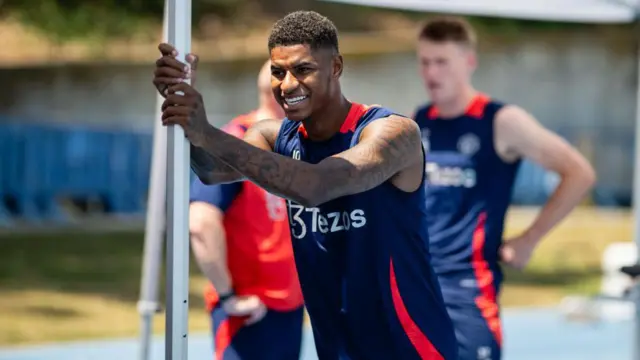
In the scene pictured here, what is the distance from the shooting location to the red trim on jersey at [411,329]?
3178mm

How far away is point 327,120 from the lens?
3080 mm

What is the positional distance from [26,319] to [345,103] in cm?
854

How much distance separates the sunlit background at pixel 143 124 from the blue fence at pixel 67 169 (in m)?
0.02

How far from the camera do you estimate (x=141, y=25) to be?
20.3 metres

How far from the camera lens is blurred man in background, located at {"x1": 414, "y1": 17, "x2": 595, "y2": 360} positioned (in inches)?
183

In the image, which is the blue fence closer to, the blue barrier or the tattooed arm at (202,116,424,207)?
the blue barrier

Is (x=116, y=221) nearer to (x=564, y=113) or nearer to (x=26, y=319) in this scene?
(x=26, y=319)

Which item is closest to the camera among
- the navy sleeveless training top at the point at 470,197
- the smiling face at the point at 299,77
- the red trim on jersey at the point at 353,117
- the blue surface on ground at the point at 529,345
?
the smiling face at the point at 299,77

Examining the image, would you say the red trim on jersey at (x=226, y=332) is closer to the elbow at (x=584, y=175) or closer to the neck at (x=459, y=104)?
the neck at (x=459, y=104)

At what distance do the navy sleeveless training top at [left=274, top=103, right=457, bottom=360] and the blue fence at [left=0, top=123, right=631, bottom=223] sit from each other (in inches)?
530

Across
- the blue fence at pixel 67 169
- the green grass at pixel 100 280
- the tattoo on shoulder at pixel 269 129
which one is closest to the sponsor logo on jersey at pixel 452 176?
the tattoo on shoulder at pixel 269 129

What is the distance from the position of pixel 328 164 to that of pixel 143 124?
51.3ft

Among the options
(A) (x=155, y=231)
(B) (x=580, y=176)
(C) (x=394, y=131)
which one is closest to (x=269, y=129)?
(C) (x=394, y=131)

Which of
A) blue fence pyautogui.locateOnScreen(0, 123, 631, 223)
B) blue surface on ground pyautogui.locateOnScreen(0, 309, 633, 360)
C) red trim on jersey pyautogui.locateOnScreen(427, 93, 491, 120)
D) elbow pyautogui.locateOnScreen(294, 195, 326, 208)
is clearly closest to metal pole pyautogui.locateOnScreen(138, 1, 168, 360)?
red trim on jersey pyautogui.locateOnScreen(427, 93, 491, 120)
